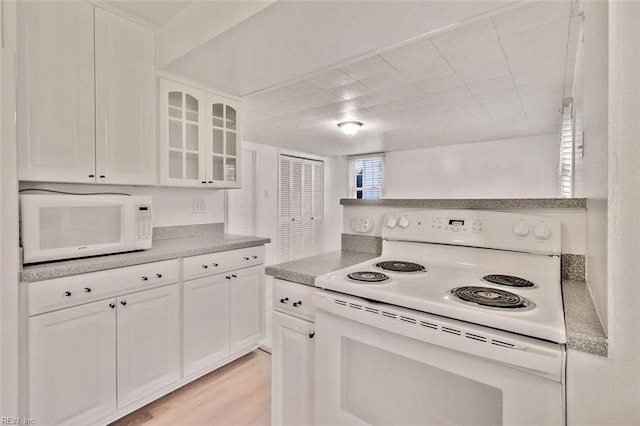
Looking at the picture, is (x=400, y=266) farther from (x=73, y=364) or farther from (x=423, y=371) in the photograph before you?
(x=73, y=364)

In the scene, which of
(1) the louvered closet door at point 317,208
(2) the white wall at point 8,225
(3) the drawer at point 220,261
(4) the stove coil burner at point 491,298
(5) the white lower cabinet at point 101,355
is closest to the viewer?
(4) the stove coil burner at point 491,298

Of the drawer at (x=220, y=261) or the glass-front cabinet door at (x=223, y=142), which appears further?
the glass-front cabinet door at (x=223, y=142)

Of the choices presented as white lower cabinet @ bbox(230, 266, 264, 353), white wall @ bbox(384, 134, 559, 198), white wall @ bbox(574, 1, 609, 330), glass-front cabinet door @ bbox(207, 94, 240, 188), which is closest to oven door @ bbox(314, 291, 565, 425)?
white wall @ bbox(574, 1, 609, 330)

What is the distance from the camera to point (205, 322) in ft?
6.72

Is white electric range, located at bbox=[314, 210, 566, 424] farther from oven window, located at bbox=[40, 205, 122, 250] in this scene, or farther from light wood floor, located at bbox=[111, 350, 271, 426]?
oven window, located at bbox=[40, 205, 122, 250]

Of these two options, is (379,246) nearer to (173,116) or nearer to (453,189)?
(173,116)

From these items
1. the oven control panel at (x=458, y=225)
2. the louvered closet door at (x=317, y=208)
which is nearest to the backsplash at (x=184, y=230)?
the oven control panel at (x=458, y=225)

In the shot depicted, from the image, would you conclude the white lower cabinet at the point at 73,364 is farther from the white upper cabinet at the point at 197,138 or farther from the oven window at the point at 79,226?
the white upper cabinet at the point at 197,138

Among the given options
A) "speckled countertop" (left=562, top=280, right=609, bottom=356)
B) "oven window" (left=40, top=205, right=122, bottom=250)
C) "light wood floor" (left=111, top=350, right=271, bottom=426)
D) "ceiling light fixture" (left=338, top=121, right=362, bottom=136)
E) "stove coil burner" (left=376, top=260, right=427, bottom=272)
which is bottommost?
"light wood floor" (left=111, top=350, right=271, bottom=426)

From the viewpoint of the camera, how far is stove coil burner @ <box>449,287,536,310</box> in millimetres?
830

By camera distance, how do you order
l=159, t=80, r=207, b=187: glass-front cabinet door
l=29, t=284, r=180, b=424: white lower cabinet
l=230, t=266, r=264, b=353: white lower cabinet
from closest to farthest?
l=29, t=284, r=180, b=424: white lower cabinet → l=159, t=80, r=207, b=187: glass-front cabinet door → l=230, t=266, r=264, b=353: white lower cabinet

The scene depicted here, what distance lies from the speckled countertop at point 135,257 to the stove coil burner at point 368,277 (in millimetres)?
1223

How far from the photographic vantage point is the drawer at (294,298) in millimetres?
1212

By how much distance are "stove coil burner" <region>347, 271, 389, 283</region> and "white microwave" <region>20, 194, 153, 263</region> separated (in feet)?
4.65
